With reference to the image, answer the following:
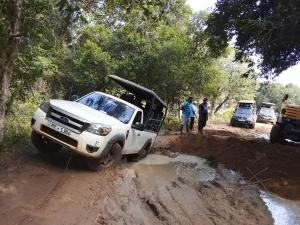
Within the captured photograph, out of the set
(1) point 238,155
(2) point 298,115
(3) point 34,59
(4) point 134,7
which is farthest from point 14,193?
(2) point 298,115

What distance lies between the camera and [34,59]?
11.4m

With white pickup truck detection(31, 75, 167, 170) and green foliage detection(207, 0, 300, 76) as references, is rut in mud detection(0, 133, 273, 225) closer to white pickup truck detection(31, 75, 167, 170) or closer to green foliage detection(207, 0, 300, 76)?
white pickup truck detection(31, 75, 167, 170)

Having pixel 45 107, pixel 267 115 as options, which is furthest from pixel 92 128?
pixel 267 115

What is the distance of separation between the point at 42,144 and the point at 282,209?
5288 millimetres

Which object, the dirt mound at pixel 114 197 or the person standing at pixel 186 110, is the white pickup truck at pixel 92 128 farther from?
the person standing at pixel 186 110

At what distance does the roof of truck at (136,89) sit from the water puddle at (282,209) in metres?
3.89

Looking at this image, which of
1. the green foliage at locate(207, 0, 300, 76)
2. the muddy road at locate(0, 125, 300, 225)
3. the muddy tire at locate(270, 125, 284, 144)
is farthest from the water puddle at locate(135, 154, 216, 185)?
the muddy tire at locate(270, 125, 284, 144)

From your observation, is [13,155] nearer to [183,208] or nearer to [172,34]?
[183,208]

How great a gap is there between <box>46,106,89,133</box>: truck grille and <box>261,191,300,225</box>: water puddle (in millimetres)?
4068

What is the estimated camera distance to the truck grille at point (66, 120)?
8.08 metres

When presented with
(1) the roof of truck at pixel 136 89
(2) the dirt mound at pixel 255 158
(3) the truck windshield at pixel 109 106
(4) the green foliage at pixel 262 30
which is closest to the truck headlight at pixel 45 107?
(3) the truck windshield at pixel 109 106

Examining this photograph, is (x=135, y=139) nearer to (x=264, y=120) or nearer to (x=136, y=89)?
(x=136, y=89)

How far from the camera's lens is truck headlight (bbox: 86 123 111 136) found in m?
8.09

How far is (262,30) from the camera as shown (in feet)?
44.8
